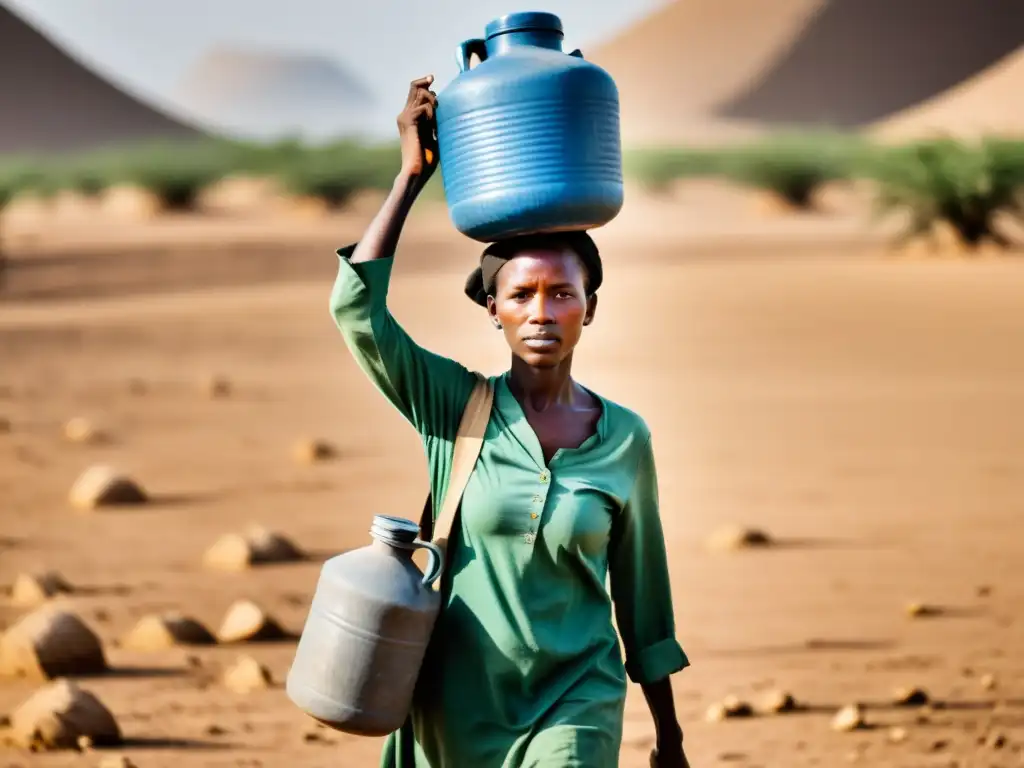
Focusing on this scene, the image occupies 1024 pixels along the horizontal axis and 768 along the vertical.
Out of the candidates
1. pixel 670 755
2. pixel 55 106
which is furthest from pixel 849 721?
pixel 55 106

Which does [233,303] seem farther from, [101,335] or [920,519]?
[920,519]

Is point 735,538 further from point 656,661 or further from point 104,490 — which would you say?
point 656,661

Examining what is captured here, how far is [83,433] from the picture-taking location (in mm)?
11367

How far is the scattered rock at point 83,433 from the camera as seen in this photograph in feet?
37.2

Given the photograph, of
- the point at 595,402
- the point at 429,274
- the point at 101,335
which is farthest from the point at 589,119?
the point at 429,274

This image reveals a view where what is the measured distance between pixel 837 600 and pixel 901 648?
69cm

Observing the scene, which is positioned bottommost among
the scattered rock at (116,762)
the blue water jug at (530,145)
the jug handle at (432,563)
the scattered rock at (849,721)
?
the scattered rock at (116,762)

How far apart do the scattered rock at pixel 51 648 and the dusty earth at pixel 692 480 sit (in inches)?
3.3

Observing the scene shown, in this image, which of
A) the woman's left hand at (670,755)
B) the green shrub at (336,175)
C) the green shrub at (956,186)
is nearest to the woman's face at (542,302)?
the woman's left hand at (670,755)

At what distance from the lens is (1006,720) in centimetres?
564

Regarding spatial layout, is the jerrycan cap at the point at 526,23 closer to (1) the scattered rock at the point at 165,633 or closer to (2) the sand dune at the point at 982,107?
(1) the scattered rock at the point at 165,633

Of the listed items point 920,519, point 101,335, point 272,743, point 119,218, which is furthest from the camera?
point 119,218

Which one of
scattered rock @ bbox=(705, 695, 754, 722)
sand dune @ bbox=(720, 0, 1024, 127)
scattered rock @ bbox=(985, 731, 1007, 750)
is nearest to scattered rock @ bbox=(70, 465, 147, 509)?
scattered rock @ bbox=(705, 695, 754, 722)

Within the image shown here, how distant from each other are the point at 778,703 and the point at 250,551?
282 centimetres
